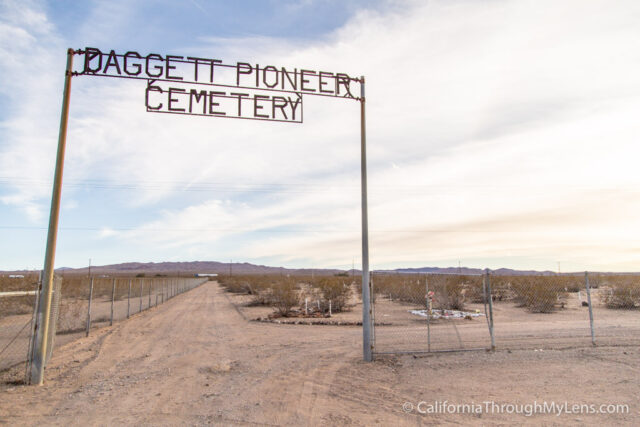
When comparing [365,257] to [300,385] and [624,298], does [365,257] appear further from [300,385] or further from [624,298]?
[624,298]

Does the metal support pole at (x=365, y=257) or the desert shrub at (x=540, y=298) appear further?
the desert shrub at (x=540, y=298)

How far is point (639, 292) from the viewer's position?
25.0 metres

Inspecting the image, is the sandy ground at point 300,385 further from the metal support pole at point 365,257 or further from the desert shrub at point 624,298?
the desert shrub at point 624,298

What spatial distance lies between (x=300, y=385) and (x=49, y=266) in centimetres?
549

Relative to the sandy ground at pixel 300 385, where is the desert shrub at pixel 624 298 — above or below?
above

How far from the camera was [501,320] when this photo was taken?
64.4 ft

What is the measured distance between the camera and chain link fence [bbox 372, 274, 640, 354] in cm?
1237

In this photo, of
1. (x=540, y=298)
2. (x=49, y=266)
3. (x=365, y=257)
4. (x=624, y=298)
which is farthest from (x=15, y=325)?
(x=624, y=298)

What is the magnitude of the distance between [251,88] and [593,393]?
30.4ft

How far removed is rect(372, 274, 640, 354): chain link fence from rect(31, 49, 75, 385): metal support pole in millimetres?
7183

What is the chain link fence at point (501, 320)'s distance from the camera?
40.6 feet

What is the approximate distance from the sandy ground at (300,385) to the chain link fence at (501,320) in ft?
4.53

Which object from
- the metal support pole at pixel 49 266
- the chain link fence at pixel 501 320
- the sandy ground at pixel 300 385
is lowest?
the sandy ground at pixel 300 385

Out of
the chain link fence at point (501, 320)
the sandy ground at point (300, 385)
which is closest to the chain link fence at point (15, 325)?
the sandy ground at point (300, 385)
